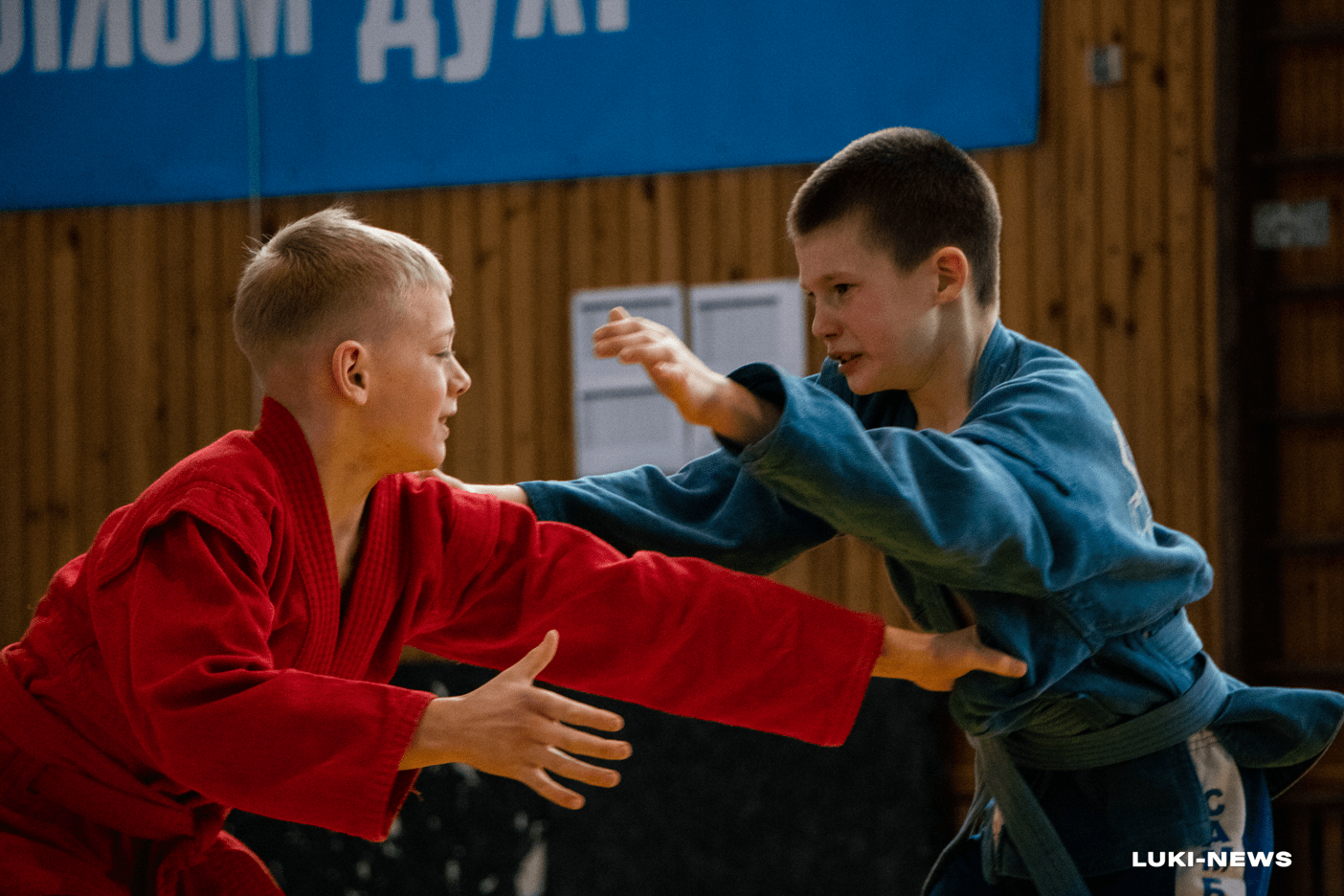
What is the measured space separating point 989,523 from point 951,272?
480 millimetres

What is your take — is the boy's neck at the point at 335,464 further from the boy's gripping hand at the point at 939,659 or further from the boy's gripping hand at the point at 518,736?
the boy's gripping hand at the point at 939,659

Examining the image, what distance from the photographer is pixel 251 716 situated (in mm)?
1185

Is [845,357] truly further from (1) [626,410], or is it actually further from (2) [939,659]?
(1) [626,410]

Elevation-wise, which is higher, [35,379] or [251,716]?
[35,379]

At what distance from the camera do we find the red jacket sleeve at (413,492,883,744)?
1.52 metres

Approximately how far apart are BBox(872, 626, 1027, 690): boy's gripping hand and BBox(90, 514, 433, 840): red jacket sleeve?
59cm

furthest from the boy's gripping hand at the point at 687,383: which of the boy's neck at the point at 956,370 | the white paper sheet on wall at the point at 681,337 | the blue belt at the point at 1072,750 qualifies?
the white paper sheet on wall at the point at 681,337

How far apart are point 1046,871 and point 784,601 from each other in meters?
0.47

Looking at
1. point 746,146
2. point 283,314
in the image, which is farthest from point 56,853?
point 746,146

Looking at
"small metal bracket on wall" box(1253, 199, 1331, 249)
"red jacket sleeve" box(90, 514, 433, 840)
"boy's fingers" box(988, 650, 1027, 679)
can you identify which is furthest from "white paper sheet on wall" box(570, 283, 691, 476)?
"red jacket sleeve" box(90, 514, 433, 840)

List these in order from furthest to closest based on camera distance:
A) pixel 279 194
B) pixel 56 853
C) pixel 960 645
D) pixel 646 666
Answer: pixel 279 194, pixel 646 666, pixel 960 645, pixel 56 853

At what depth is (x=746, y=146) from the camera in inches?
161

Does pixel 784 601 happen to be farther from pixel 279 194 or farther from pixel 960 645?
pixel 279 194

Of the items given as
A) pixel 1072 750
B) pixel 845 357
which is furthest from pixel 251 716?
pixel 1072 750
